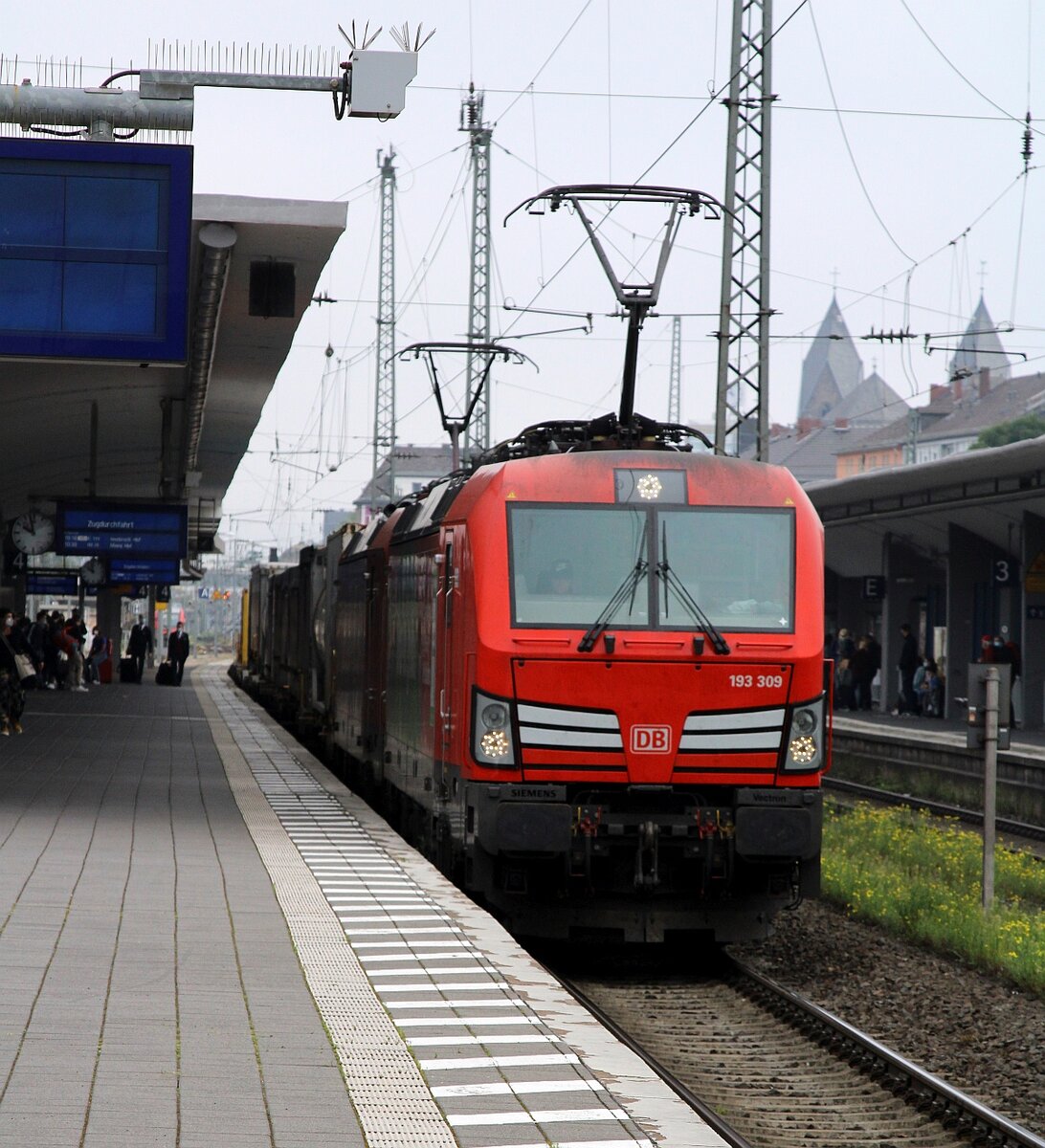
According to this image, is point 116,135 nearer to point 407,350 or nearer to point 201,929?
point 407,350

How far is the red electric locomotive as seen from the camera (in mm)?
10055

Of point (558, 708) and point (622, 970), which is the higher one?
point (558, 708)

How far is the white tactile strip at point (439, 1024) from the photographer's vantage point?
5.34 meters

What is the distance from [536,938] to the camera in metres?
11.6

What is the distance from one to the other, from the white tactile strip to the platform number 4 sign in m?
20.1

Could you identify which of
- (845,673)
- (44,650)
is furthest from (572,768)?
(44,650)

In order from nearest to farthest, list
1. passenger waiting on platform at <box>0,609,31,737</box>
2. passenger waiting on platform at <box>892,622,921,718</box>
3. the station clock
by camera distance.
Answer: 1. passenger waiting on platform at <box>0,609,31,737</box>
2. the station clock
3. passenger waiting on platform at <box>892,622,921,718</box>

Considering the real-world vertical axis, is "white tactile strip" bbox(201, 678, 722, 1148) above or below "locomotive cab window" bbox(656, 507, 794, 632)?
below

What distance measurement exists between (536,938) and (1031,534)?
18.4 m

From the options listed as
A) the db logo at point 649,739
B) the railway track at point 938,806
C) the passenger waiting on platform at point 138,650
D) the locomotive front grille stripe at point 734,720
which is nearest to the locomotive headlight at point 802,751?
the locomotive front grille stripe at point 734,720

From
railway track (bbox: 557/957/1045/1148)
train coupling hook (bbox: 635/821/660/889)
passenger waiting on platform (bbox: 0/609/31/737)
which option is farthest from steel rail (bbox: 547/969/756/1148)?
passenger waiting on platform (bbox: 0/609/31/737)

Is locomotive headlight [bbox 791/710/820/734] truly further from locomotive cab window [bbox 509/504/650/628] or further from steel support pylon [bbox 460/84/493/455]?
steel support pylon [bbox 460/84/493/455]

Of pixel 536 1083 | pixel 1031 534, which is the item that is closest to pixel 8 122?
pixel 536 1083

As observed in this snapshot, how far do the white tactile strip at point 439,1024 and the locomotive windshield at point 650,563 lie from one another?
1.85 m
